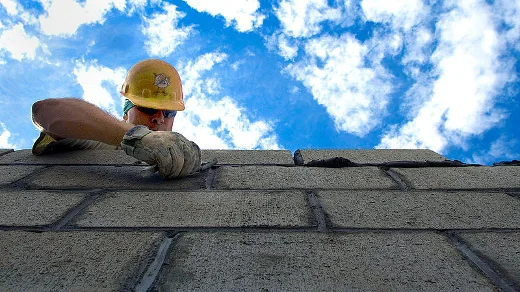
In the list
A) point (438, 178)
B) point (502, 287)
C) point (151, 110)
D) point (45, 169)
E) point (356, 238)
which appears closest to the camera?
point (502, 287)

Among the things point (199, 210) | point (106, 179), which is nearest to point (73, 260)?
point (199, 210)

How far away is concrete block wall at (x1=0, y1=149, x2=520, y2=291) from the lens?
3.28ft

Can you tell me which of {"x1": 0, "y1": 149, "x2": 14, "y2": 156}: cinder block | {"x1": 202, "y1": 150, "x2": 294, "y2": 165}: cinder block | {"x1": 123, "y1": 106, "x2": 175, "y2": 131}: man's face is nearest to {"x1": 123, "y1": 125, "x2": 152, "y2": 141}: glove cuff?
{"x1": 202, "y1": 150, "x2": 294, "y2": 165}: cinder block

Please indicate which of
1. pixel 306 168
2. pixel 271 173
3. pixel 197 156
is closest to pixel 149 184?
pixel 197 156

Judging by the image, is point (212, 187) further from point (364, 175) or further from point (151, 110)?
point (151, 110)

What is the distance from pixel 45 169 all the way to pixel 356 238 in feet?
4.76

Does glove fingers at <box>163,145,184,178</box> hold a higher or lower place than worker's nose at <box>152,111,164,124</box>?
lower

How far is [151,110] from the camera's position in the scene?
99.5 inches

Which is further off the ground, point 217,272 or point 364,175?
point 364,175

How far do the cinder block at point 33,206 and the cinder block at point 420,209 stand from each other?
0.86 m

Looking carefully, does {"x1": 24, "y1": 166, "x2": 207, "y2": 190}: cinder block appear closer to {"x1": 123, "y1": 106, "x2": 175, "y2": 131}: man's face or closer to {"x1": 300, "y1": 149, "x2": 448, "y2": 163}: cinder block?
{"x1": 123, "y1": 106, "x2": 175, "y2": 131}: man's face

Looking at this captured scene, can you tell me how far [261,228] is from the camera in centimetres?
129

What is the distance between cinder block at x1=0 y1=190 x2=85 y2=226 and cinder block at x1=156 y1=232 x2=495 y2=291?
0.51 meters

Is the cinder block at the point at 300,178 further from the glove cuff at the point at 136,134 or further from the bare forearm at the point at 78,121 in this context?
the bare forearm at the point at 78,121
